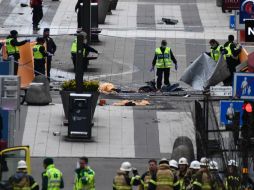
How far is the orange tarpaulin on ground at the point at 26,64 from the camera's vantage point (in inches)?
1638

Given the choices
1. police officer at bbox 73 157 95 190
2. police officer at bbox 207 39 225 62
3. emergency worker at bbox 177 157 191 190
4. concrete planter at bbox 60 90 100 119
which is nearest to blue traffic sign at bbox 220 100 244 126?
emergency worker at bbox 177 157 191 190

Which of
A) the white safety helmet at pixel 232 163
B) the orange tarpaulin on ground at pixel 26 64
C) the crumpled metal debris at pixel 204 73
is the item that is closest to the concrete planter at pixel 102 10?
the orange tarpaulin on ground at pixel 26 64

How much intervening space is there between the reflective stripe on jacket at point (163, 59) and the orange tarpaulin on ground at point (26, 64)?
3.63 meters

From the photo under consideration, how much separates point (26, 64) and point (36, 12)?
9.90m

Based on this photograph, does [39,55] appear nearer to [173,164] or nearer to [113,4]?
[173,164]

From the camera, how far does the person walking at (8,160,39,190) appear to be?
28.1 metres

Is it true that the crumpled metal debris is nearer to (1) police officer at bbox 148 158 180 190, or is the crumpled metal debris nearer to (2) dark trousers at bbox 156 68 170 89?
(2) dark trousers at bbox 156 68 170 89

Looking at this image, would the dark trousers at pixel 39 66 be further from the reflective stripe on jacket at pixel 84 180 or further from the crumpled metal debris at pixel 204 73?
the reflective stripe on jacket at pixel 84 180

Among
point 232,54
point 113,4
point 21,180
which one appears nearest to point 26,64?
point 232,54

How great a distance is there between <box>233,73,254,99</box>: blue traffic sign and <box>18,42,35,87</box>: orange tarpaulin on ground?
1279cm

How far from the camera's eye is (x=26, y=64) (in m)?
41.9

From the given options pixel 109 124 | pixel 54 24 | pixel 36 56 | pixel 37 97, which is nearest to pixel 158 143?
pixel 109 124

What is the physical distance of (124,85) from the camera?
43.2 meters

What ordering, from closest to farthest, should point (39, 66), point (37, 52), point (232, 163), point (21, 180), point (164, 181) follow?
point (232, 163) → point (21, 180) → point (164, 181) → point (37, 52) → point (39, 66)
